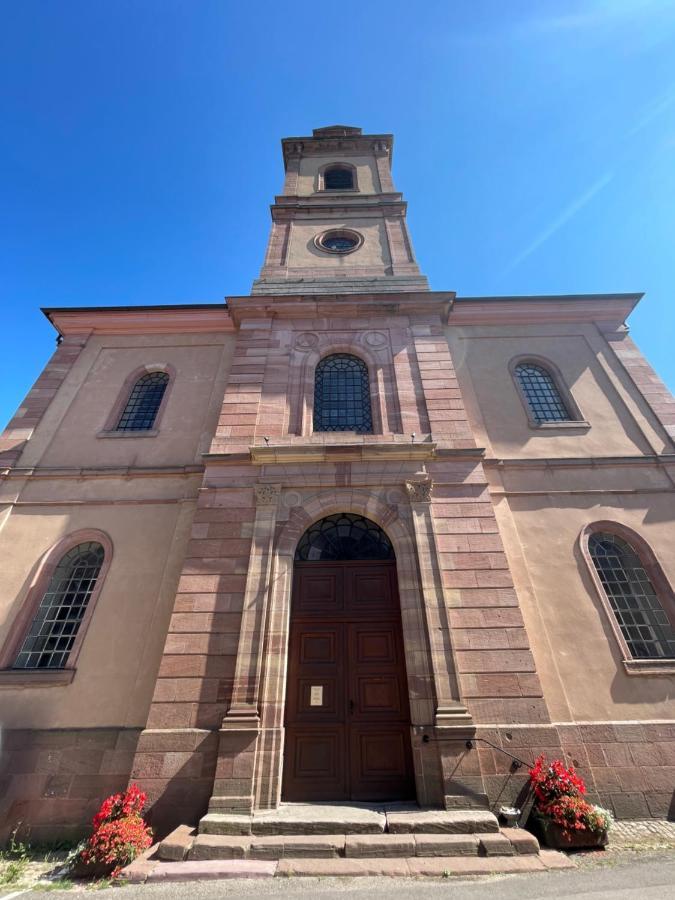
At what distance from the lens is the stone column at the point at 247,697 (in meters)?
5.97

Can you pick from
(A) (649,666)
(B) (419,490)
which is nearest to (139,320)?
(B) (419,490)

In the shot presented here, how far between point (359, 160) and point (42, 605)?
2056cm

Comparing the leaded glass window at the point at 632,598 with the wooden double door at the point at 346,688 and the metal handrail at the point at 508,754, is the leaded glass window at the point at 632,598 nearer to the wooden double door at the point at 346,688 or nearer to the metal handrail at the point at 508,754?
the metal handrail at the point at 508,754

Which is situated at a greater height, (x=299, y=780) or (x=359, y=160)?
(x=359, y=160)

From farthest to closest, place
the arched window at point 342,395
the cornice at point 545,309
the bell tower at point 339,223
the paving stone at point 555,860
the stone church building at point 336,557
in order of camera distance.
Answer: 1. the bell tower at point 339,223
2. the cornice at point 545,309
3. the arched window at point 342,395
4. the stone church building at point 336,557
5. the paving stone at point 555,860

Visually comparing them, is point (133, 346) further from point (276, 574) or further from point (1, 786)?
point (1, 786)

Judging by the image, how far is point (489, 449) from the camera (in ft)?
33.2

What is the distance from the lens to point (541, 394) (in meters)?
11.5

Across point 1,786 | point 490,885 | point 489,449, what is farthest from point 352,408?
point 1,786

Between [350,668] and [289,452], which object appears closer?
[350,668]

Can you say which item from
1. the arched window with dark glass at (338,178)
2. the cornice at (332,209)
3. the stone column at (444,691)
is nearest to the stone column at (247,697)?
the stone column at (444,691)

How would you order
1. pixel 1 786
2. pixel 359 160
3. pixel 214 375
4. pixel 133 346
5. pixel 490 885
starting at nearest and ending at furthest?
pixel 490 885 → pixel 1 786 → pixel 214 375 → pixel 133 346 → pixel 359 160

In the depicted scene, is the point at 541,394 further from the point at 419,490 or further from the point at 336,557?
the point at 336,557

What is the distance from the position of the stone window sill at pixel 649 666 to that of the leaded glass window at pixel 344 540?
4.43 meters
